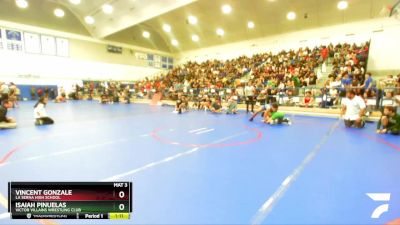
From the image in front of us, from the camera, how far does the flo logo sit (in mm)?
2434

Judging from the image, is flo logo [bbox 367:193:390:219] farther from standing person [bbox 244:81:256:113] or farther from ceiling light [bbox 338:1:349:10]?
ceiling light [bbox 338:1:349:10]

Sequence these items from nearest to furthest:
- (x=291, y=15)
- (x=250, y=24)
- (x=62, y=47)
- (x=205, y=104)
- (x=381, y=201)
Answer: (x=381, y=201)
(x=205, y=104)
(x=291, y=15)
(x=250, y=24)
(x=62, y=47)

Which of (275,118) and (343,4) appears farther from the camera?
(343,4)

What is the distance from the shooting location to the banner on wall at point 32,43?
19453mm

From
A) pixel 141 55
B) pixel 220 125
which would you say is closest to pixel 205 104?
pixel 220 125

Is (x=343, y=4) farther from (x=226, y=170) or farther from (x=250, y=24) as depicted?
(x=226, y=170)

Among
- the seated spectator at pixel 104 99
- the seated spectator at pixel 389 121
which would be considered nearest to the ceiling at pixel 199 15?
the seated spectator at pixel 104 99

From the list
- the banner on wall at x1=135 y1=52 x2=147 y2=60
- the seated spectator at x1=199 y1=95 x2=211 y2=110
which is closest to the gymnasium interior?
the seated spectator at x1=199 y1=95 x2=211 y2=110

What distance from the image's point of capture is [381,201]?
106 inches

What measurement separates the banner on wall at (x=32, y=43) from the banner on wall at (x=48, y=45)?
373 mm

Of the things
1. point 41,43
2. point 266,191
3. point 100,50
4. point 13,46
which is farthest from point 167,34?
point 266,191

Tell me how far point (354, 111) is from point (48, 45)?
24025 mm

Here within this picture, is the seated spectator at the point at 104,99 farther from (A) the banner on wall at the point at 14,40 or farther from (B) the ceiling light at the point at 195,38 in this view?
(B) the ceiling light at the point at 195,38
